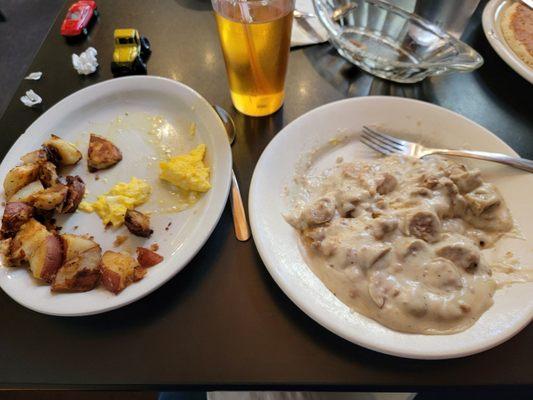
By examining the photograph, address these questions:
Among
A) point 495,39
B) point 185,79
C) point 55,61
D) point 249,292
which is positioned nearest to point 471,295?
point 249,292

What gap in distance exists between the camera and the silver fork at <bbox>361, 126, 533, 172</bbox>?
974mm

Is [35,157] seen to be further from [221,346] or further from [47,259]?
[221,346]

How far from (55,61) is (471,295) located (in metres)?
1.58

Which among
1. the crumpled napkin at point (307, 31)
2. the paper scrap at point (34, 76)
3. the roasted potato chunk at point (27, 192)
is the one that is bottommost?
the paper scrap at point (34, 76)

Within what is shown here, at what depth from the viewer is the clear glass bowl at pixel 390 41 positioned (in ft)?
4.04

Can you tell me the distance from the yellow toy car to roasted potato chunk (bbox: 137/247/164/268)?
787 millimetres

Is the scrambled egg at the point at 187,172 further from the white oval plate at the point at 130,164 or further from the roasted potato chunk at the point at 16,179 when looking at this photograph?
the roasted potato chunk at the point at 16,179

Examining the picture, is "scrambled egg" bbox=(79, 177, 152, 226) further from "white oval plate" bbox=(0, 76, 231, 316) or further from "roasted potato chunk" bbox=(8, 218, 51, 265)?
"roasted potato chunk" bbox=(8, 218, 51, 265)

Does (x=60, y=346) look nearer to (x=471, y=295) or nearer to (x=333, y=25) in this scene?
(x=471, y=295)

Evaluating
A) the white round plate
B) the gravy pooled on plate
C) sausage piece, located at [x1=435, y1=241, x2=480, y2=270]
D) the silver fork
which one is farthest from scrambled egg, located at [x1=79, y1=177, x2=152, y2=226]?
the white round plate

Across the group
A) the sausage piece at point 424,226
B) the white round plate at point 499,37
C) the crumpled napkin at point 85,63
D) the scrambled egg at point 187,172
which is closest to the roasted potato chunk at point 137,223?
the scrambled egg at point 187,172

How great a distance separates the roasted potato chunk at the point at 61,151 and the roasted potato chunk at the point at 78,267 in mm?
298

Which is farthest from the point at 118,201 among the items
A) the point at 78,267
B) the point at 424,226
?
the point at 424,226

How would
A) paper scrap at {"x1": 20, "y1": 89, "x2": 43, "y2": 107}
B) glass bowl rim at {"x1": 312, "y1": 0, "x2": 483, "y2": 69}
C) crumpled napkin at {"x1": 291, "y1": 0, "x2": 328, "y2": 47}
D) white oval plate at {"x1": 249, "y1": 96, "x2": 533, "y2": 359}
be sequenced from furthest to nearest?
crumpled napkin at {"x1": 291, "y1": 0, "x2": 328, "y2": 47}, paper scrap at {"x1": 20, "y1": 89, "x2": 43, "y2": 107}, glass bowl rim at {"x1": 312, "y1": 0, "x2": 483, "y2": 69}, white oval plate at {"x1": 249, "y1": 96, "x2": 533, "y2": 359}
